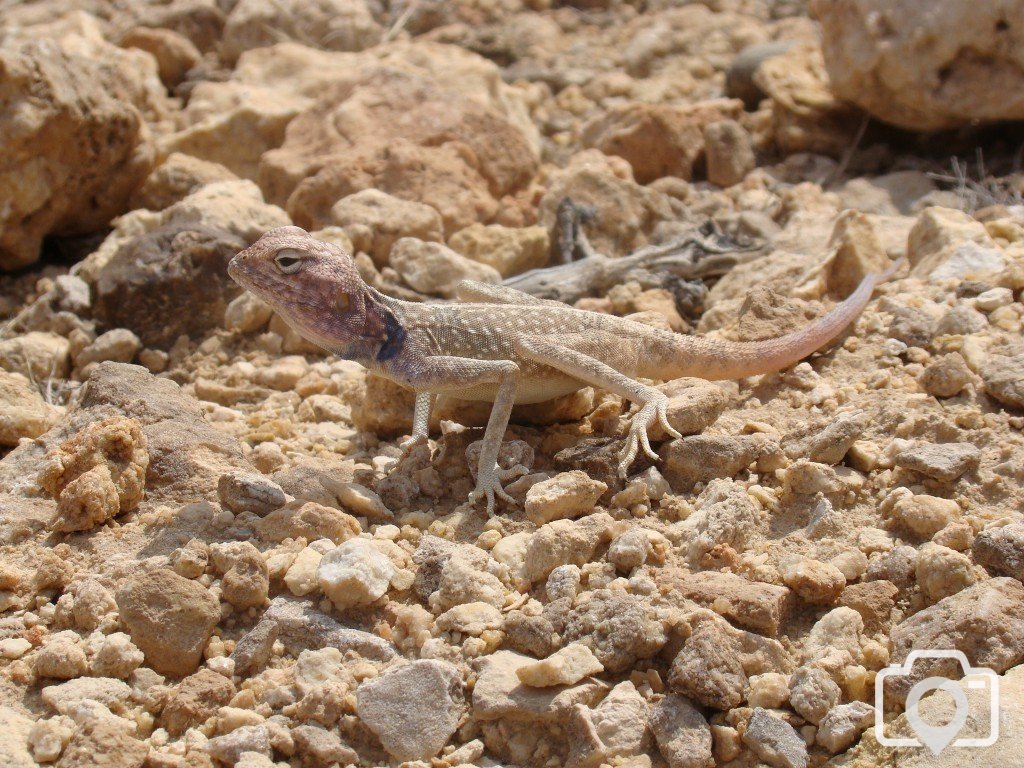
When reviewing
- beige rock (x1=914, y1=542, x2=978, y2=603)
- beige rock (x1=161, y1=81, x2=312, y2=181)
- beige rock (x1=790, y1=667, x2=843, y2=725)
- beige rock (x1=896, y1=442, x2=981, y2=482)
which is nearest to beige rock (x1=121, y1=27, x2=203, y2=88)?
beige rock (x1=161, y1=81, x2=312, y2=181)

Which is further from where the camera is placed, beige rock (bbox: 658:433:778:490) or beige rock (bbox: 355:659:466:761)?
beige rock (bbox: 658:433:778:490)

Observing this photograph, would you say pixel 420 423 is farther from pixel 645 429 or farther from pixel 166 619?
pixel 166 619

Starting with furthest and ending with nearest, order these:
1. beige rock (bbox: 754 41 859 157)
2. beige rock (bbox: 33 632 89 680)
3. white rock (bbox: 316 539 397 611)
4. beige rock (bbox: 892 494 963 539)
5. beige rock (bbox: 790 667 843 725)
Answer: beige rock (bbox: 754 41 859 157)
beige rock (bbox: 892 494 963 539)
white rock (bbox: 316 539 397 611)
beige rock (bbox: 33 632 89 680)
beige rock (bbox: 790 667 843 725)

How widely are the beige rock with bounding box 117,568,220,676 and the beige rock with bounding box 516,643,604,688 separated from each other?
1185 millimetres

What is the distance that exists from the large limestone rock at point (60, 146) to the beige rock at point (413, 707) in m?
5.26

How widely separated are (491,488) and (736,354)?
5.31 feet

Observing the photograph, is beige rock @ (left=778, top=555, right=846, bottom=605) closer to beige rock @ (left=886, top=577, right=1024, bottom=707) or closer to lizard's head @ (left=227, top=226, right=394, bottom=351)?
beige rock @ (left=886, top=577, right=1024, bottom=707)

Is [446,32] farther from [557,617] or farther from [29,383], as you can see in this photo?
[557,617]

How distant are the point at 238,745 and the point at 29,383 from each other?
12.2 ft

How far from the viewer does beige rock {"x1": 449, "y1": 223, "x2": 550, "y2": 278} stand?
23.5 ft

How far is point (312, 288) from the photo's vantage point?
4.80 metres

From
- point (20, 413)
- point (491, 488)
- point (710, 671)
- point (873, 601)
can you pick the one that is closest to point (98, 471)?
point (20, 413)

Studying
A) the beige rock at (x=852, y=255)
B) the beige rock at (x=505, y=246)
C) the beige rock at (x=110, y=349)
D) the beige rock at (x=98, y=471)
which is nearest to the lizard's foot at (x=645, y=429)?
the beige rock at (x=852, y=255)

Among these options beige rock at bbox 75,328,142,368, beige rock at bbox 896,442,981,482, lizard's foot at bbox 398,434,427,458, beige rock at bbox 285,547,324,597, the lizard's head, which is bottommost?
beige rock at bbox 75,328,142,368
